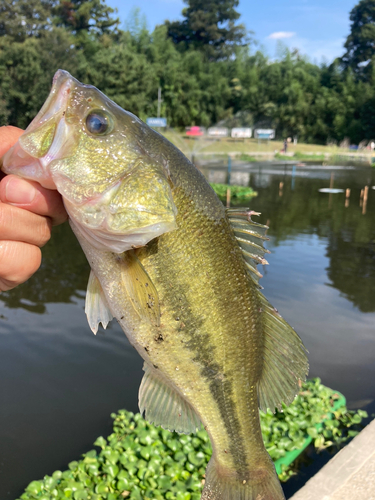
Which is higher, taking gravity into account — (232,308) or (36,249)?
(36,249)

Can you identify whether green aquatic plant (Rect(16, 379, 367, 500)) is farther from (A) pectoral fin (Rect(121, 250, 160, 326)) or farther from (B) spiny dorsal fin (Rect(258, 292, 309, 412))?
(A) pectoral fin (Rect(121, 250, 160, 326))

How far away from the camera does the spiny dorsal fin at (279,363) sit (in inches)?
62.4

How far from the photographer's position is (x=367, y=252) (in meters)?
9.65

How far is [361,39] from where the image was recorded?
60406mm

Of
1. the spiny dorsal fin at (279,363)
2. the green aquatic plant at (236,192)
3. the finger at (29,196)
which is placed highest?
the finger at (29,196)

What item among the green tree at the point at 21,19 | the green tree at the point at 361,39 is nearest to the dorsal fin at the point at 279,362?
the green tree at the point at 21,19

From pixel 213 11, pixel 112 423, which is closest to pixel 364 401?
pixel 112 423

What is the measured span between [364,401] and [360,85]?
5539 centimetres

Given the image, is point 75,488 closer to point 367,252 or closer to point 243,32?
point 367,252

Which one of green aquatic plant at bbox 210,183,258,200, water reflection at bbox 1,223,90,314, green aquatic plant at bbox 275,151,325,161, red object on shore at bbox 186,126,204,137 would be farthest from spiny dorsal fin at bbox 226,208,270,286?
red object on shore at bbox 186,126,204,137

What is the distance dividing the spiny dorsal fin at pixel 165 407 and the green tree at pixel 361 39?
67.0m

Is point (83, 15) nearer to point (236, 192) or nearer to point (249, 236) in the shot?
point (236, 192)

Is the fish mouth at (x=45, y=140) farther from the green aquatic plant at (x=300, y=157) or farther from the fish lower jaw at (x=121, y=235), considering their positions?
the green aquatic plant at (x=300, y=157)

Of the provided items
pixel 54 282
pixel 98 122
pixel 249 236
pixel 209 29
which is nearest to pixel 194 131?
pixel 209 29
